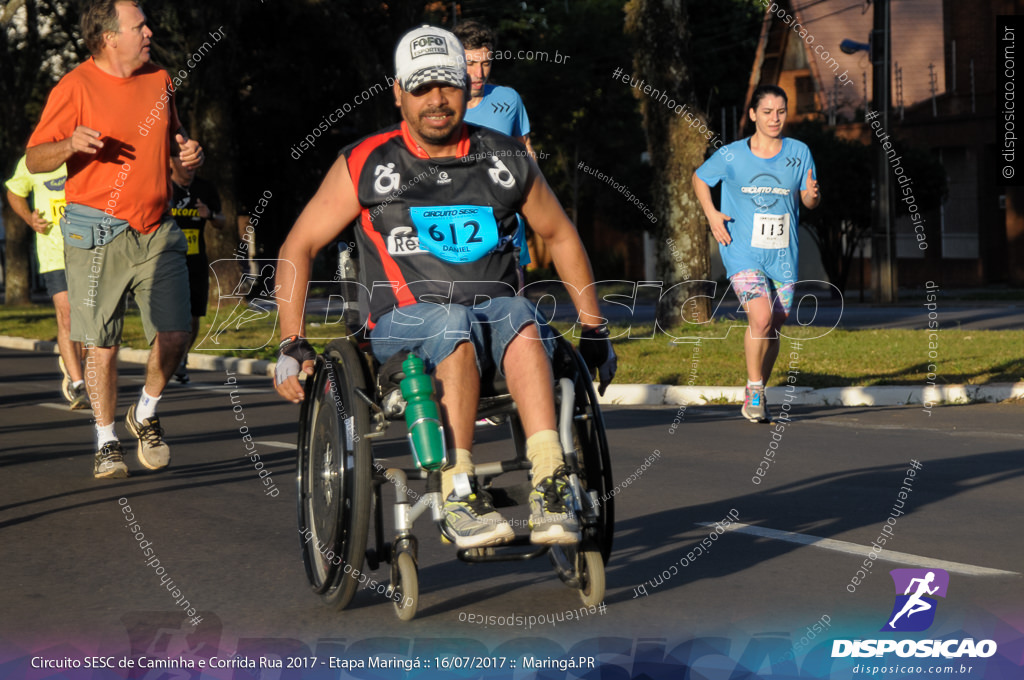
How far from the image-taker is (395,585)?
14.3 feet

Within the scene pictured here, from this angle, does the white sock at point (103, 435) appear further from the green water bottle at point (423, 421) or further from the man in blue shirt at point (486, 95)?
the green water bottle at point (423, 421)

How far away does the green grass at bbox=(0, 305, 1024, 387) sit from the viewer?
1153 cm

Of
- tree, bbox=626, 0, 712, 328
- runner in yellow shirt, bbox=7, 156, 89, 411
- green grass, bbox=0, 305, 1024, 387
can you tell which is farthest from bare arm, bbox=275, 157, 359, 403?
tree, bbox=626, 0, 712, 328

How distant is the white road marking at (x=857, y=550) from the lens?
4922mm

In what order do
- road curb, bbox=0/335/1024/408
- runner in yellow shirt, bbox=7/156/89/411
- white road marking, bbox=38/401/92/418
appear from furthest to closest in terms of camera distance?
runner in yellow shirt, bbox=7/156/89/411 → white road marking, bbox=38/401/92/418 → road curb, bbox=0/335/1024/408

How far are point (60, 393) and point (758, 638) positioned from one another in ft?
30.9

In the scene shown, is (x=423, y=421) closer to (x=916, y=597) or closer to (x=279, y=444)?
(x=916, y=597)

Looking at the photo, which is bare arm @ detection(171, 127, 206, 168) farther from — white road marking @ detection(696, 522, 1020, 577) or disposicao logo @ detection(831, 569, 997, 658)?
disposicao logo @ detection(831, 569, 997, 658)

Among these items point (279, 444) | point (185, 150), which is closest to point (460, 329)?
point (185, 150)

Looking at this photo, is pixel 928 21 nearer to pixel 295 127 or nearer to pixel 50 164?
pixel 295 127

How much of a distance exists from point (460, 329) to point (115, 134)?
369 centimetres

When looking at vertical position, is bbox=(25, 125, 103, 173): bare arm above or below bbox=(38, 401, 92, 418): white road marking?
above

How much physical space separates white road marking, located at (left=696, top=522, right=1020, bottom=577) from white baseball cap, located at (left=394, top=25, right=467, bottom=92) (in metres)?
2.28

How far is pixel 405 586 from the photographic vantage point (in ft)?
14.1
